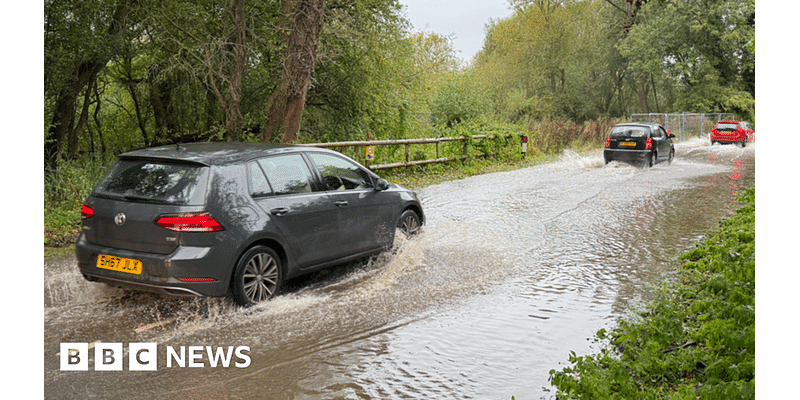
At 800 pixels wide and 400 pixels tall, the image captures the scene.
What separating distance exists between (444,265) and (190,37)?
10.6 metres

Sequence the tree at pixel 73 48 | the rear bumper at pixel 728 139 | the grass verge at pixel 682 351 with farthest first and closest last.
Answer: the rear bumper at pixel 728 139 → the tree at pixel 73 48 → the grass verge at pixel 682 351

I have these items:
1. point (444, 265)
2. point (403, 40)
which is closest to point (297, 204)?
point (444, 265)

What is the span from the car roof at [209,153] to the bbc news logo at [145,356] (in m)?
1.85

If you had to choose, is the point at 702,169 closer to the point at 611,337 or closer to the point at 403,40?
the point at 403,40

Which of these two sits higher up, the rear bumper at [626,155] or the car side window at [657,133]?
the car side window at [657,133]

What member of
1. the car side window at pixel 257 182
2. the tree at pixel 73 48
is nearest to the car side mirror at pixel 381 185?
the car side window at pixel 257 182

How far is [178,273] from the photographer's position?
5.88 metres

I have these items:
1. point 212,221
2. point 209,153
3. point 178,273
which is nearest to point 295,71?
point 209,153

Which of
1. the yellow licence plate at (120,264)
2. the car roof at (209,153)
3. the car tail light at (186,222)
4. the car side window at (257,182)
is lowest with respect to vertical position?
the yellow licence plate at (120,264)

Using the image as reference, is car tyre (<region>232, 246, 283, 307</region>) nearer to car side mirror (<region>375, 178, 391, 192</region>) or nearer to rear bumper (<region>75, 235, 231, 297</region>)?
rear bumper (<region>75, 235, 231, 297</region>)

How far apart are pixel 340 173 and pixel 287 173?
0.92 meters

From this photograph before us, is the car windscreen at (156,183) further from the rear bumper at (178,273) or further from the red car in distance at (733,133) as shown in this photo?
the red car in distance at (733,133)

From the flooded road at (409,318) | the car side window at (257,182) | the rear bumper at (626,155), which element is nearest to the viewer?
the flooded road at (409,318)

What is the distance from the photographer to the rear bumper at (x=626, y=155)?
2289 cm
